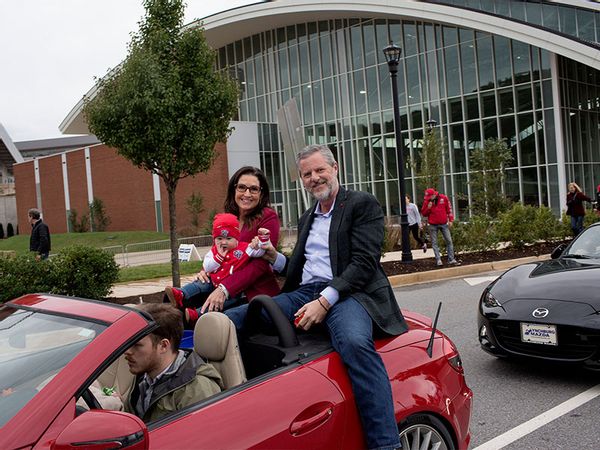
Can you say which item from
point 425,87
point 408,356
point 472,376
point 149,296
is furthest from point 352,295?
point 425,87

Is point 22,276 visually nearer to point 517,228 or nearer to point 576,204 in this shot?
point 517,228

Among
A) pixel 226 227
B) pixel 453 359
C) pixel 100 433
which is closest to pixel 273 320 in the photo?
pixel 453 359

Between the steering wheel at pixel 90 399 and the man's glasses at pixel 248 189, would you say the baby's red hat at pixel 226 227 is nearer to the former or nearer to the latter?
the man's glasses at pixel 248 189

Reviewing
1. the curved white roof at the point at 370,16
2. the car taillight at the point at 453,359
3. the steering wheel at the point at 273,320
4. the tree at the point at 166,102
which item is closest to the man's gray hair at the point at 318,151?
the steering wheel at the point at 273,320

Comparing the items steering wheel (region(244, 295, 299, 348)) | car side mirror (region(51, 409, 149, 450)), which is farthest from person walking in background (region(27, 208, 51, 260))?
car side mirror (region(51, 409, 149, 450))

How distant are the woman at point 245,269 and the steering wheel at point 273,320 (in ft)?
1.77

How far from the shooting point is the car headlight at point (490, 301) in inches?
209

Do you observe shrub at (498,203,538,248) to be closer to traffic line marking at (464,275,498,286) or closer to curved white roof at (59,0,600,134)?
traffic line marking at (464,275,498,286)

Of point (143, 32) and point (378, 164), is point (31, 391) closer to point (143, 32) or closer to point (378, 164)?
point (143, 32)

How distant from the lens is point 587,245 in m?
6.09

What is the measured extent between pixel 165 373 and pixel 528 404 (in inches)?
129

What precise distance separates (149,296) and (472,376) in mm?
7996

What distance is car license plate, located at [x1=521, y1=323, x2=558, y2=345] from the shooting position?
4.79 meters

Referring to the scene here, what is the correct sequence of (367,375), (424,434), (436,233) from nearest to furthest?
(367,375) → (424,434) → (436,233)
